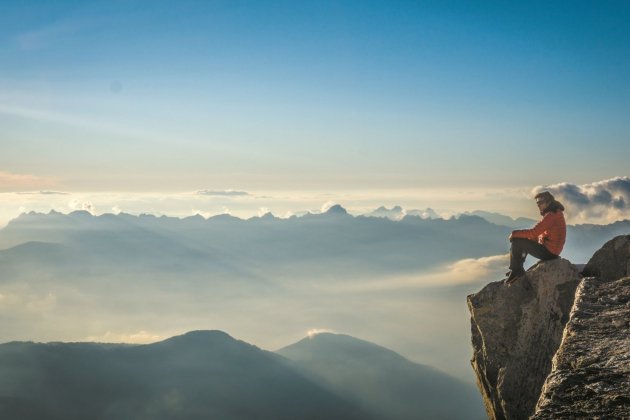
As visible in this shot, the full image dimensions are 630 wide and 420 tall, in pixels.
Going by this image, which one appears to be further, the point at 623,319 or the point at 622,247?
the point at 622,247

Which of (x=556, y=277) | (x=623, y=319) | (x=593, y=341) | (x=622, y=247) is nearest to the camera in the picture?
(x=593, y=341)

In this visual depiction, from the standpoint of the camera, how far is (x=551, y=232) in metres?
17.8

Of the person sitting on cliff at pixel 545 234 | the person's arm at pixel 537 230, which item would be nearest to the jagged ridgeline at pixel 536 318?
the person sitting on cliff at pixel 545 234

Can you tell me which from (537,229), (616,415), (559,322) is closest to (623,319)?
(616,415)

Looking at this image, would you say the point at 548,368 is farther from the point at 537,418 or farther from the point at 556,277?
the point at 537,418

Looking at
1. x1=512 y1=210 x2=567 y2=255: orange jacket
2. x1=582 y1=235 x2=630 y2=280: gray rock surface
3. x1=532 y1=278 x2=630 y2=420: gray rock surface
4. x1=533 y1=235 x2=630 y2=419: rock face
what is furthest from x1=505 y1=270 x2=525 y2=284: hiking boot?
x1=532 y1=278 x2=630 y2=420: gray rock surface

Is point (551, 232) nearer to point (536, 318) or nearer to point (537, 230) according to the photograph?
point (537, 230)

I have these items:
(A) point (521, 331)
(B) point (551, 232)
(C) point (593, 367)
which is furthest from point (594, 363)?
(B) point (551, 232)

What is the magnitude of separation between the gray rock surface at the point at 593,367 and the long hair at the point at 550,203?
7270 mm

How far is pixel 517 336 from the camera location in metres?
17.7

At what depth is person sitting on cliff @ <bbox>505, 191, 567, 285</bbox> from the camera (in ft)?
58.4

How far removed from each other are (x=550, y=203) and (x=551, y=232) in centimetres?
110

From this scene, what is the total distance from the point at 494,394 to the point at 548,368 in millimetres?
2584

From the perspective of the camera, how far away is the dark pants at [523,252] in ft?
58.8
